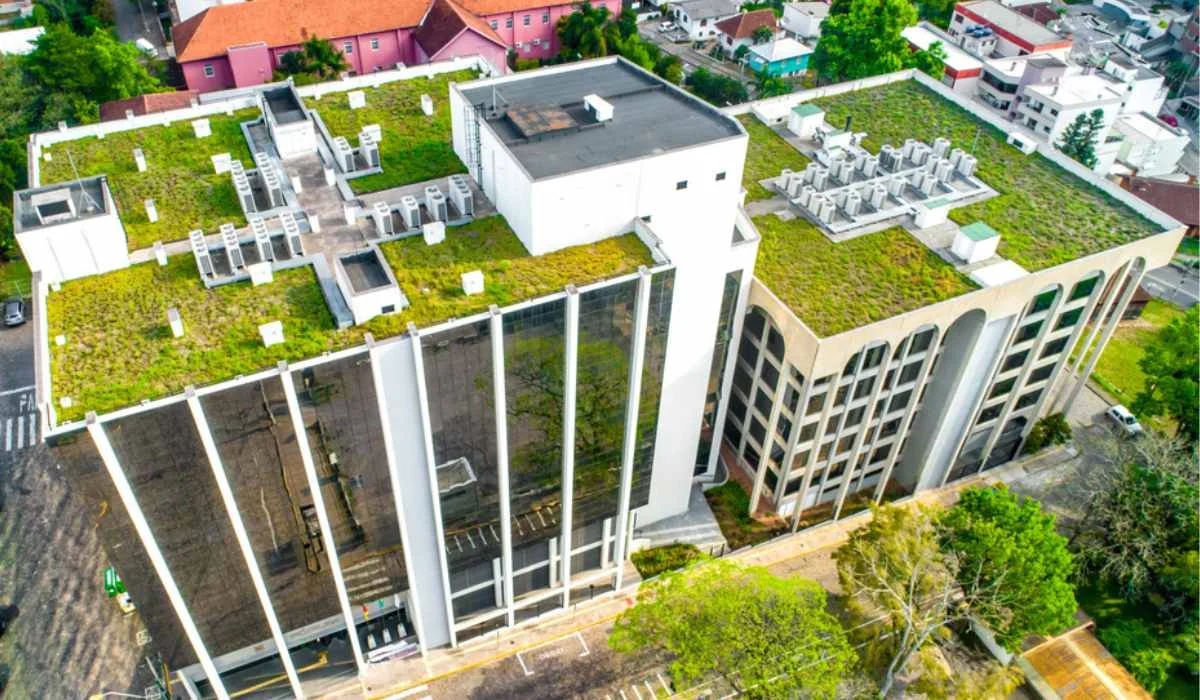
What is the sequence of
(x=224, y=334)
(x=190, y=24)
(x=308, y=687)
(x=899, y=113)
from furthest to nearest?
(x=190, y=24) → (x=899, y=113) → (x=308, y=687) → (x=224, y=334)

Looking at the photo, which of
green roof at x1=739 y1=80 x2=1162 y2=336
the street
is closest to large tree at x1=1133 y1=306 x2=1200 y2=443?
green roof at x1=739 y1=80 x2=1162 y2=336

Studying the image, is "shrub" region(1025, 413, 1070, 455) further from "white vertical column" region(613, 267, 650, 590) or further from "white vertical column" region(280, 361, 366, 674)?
"white vertical column" region(280, 361, 366, 674)

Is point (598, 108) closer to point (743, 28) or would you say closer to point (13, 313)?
point (13, 313)

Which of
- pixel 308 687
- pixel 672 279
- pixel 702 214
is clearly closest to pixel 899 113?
pixel 702 214

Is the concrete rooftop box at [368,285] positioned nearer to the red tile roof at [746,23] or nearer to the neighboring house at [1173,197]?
the neighboring house at [1173,197]

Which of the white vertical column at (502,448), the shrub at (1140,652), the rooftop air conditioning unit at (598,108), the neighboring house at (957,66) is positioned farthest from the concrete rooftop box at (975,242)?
the neighboring house at (957,66)

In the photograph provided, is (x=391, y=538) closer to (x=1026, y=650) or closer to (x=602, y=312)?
(x=602, y=312)

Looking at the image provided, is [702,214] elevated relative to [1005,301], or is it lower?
elevated
